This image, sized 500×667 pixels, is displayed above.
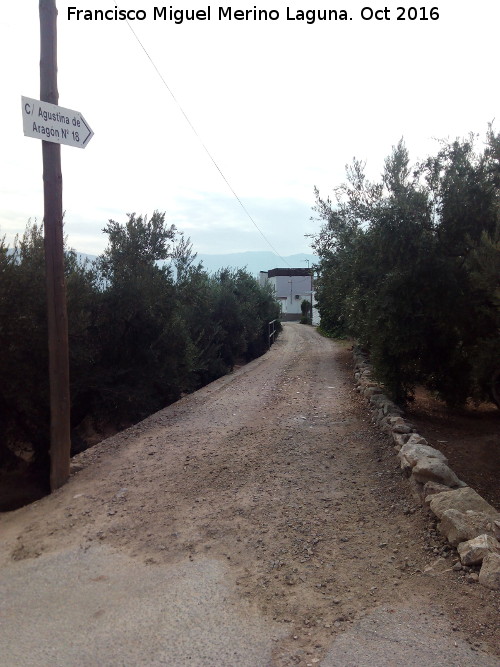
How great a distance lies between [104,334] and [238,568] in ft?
32.3

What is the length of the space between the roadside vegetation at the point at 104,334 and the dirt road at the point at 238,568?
3.02 meters

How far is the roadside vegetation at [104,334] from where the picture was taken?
9.62 metres

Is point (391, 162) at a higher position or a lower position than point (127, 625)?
higher

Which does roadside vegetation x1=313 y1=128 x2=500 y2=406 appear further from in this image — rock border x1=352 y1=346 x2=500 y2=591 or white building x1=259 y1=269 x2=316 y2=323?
white building x1=259 y1=269 x2=316 y2=323

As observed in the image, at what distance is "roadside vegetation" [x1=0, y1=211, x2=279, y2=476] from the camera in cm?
962

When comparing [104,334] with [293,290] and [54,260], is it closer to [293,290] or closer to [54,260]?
[54,260]

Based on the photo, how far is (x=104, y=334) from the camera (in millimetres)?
13289

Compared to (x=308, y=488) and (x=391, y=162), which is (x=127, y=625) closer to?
(x=308, y=488)

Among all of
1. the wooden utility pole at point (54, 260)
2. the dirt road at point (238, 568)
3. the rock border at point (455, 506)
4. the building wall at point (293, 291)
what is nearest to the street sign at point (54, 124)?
the wooden utility pole at point (54, 260)

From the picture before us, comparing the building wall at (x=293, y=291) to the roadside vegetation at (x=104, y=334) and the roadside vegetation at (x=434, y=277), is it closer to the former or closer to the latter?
the roadside vegetation at (x=104, y=334)

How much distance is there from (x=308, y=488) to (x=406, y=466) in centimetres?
106

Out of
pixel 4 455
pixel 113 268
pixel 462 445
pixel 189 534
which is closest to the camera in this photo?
pixel 189 534

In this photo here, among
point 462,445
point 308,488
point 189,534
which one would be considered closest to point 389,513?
point 308,488

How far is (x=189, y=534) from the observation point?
478cm
